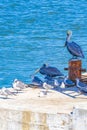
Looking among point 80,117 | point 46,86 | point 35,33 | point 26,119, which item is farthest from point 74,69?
point 35,33

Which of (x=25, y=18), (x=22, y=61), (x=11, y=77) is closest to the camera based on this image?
(x=11, y=77)

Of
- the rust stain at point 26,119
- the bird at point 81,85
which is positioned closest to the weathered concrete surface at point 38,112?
the rust stain at point 26,119

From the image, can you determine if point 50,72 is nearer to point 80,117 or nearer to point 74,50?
point 74,50

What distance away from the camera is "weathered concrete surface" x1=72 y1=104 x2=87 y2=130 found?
19578 millimetres

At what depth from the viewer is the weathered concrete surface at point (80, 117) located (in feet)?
64.2

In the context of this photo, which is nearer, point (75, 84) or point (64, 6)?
point (75, 84)

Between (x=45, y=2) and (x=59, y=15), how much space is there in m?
5.88

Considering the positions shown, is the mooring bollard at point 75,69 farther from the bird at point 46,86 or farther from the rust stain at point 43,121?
the rust stain at point 43,121

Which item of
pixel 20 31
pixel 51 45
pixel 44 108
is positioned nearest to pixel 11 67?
pixel 51 45

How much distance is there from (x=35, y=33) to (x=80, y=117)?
23.7 meters

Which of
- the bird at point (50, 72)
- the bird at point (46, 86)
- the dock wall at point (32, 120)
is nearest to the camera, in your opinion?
the dock wall at point (32, 120)

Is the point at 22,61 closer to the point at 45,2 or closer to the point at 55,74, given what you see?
the point at 55,74

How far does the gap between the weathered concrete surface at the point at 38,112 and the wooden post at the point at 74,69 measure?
1.26 metres

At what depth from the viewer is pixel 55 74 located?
2259cm
